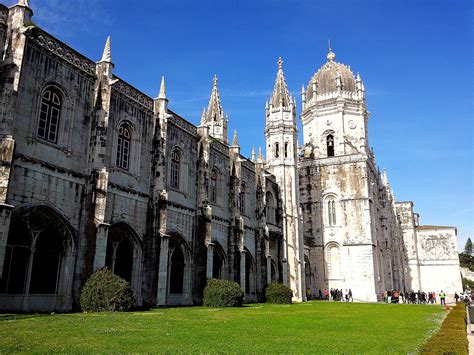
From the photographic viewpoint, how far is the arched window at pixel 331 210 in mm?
46513

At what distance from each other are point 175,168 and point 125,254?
679cm

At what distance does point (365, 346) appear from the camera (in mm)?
9969

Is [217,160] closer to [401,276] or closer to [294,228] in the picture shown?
[294,228]

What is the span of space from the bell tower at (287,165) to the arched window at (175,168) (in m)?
16.8

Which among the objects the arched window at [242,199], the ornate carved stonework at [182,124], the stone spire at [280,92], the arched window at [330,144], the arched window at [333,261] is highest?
the stone spire at [280,92]

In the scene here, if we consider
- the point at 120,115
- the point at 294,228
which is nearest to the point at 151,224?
the point at 120,115

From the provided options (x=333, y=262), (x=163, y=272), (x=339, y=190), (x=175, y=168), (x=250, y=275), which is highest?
(x=339, y=190)

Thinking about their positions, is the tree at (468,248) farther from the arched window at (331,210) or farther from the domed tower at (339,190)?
the arched window at (331,210)

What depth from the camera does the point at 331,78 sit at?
5200cm

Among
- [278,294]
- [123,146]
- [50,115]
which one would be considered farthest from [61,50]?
[278,294]

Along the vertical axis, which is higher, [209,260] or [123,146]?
[123,146]

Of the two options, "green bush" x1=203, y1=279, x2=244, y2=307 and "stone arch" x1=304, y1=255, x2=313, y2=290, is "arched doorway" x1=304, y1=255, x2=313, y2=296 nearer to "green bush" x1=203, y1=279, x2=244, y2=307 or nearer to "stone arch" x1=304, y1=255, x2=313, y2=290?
"stone arch" x1=304, y1=255, x2=313, y2=290

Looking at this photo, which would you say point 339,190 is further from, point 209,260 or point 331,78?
point 209,260

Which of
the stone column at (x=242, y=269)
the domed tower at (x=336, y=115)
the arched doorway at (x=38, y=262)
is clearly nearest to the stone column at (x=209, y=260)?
the stone column at (x=242, y=269)
